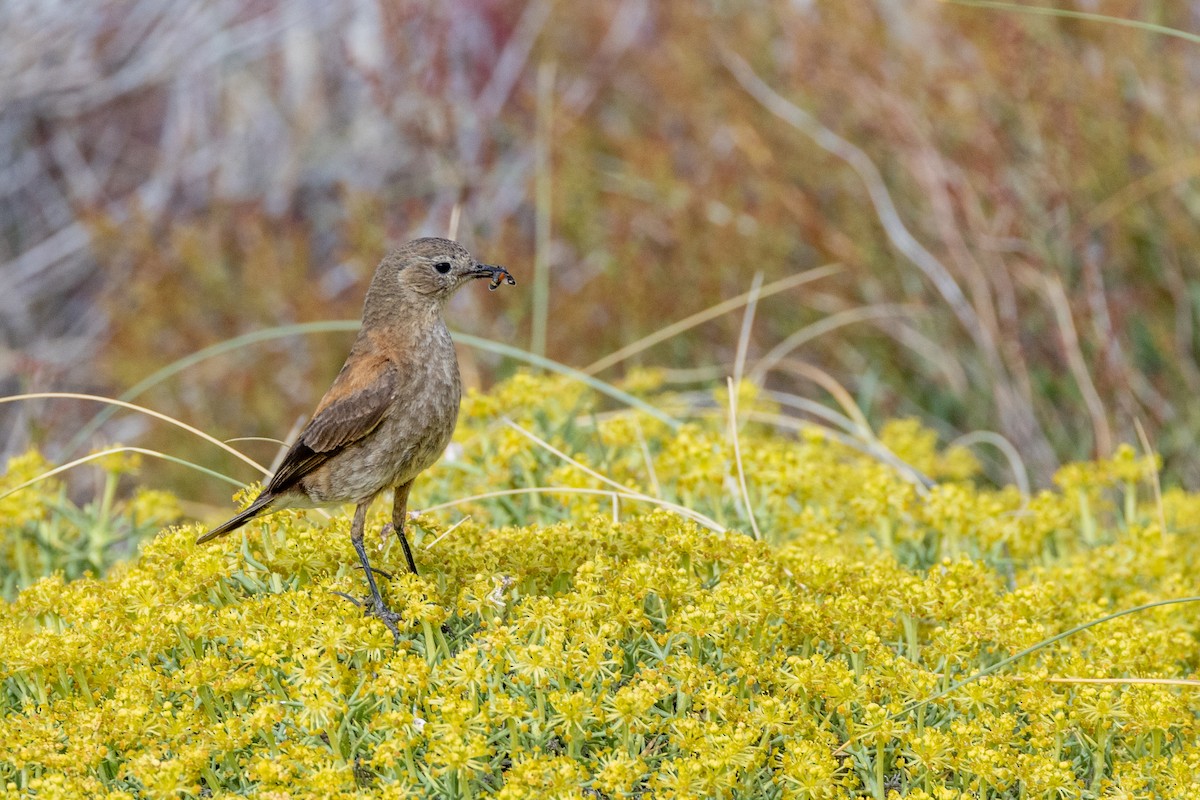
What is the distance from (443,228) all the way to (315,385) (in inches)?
71.7

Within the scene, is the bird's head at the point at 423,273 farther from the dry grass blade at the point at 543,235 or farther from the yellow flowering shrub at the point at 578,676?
the dry grass blade at the point at 543,235

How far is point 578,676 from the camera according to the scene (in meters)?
2.56

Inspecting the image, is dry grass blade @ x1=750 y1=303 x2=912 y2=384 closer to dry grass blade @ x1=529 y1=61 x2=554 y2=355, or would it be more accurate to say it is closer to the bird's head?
dry grass blade @ x1=529 y1=61 x2=554 y2=355

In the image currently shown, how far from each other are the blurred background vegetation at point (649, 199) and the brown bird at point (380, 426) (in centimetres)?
180

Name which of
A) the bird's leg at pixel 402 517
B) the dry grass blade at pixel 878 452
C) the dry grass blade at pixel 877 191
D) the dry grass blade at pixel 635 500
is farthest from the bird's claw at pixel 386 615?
the dry grass blade at pixel 877 191

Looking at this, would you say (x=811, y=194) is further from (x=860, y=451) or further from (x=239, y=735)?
(x=239, y=735)

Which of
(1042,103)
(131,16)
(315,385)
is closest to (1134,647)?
(1042,103)

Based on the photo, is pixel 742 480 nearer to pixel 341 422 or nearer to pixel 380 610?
pixel 341 422

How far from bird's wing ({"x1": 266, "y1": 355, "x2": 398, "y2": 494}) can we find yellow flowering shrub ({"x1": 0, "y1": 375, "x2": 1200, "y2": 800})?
0.49 feet

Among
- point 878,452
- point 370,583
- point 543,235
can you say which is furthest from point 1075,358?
point 370,583

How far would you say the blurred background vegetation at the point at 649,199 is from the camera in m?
6.52

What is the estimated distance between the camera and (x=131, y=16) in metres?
10.2

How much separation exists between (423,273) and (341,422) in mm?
448

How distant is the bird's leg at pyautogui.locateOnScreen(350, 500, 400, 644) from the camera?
2.82 meters
